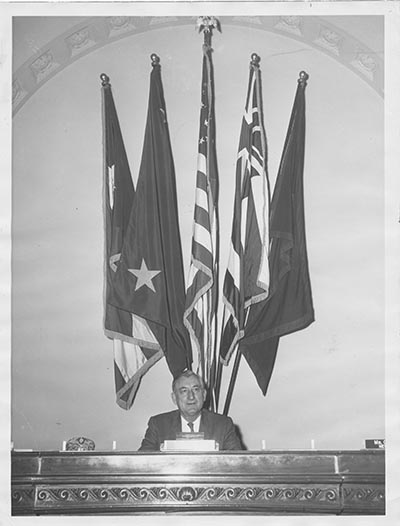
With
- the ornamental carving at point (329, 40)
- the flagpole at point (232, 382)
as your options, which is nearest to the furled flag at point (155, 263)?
the flagpole at point (232, 382)

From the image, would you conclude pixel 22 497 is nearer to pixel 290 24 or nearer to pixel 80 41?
pixel 80 41

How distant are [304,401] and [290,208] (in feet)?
4.52

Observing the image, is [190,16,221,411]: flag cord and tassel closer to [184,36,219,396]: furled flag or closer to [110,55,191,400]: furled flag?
[184,36,219,396]: furled flag

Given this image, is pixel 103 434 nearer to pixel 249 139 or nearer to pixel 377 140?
pixel 249 139

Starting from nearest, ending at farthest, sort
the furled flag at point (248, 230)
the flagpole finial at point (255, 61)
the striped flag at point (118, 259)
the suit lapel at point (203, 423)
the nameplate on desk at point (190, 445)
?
the nameplate on desk at point (190, 445) → the suit lapel at point (203, 423) → the furled flag at point (248, 230) → the striped flag at point (118, 259) → the flagpole finial at point (255, 61)

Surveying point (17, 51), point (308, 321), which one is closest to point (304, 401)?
point (308, 321)

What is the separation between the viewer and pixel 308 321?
7309mm

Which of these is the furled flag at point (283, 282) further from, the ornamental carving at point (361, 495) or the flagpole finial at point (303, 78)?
the ornamental carving at point (361, 495)

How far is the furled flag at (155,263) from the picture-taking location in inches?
278

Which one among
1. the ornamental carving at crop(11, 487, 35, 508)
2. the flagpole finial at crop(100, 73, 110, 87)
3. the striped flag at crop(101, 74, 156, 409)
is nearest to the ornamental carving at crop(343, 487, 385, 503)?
the ornamental carving at crop(11, 487, 35, 508)

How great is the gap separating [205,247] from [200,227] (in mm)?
145

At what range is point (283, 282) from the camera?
7.20 m

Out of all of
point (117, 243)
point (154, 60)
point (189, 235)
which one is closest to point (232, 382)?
point (189, 235)

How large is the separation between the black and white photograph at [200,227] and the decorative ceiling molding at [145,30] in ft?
0.05
